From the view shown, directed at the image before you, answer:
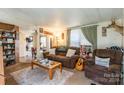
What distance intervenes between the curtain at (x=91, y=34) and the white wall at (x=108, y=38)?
4.3 inches

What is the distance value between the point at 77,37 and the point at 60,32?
3.55ft

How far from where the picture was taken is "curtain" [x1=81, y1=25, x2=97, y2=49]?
360 cm

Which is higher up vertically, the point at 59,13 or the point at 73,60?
the point at 59,13

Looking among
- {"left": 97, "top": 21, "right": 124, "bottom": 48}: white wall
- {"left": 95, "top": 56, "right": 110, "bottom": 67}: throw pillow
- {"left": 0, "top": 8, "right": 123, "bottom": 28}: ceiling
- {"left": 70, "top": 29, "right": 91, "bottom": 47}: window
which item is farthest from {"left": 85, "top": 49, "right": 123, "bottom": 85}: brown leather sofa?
{"left": 70, "top": 29, "right": 91, "bottom": 47}: window

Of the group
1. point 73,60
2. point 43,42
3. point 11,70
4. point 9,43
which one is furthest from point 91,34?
point 9,43

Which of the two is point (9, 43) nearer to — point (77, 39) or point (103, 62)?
point (77, 39)

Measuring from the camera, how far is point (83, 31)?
3963mm

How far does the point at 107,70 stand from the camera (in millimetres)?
2119

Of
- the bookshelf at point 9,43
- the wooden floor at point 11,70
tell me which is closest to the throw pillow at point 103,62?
the wooden floor at point 11,70

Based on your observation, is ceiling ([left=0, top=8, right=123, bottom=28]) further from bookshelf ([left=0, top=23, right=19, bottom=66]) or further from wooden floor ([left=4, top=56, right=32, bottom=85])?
wooden floor ([left=4, top=56, right=32, bottom=85])

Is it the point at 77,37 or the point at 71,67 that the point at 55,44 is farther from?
the point at 71,67

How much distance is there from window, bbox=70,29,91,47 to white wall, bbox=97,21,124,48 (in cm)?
49

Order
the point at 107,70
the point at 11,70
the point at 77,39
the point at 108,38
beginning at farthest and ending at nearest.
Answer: the point at 77,39 → the point at 108,38 → the point at 11,70 → the point at 107,70

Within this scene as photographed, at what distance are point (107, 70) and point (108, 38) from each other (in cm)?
153
